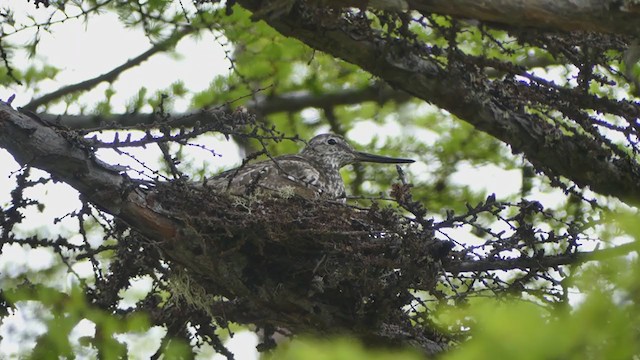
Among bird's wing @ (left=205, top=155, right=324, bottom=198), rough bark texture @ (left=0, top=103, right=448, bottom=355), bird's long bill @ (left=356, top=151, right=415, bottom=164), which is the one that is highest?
bird's long bill @ (left=356, top=151, right=415, bottom=164)

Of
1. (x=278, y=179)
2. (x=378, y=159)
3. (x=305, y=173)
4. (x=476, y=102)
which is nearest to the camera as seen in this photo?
(x=476, y=102)

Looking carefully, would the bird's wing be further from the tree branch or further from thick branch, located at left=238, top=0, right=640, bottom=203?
the tree branch

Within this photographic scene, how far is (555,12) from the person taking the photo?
4.04 m

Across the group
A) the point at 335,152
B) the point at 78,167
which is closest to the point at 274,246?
the point at 78,167

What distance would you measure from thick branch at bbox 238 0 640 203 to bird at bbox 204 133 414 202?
642mm

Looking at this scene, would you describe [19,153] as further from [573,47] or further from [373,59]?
[573,47]

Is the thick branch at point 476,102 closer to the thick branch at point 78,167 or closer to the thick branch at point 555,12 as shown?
the thick branch at point 555,12

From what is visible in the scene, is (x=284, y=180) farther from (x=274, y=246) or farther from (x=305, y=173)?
(x=274, y=246)

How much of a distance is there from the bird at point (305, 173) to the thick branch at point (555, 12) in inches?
44.7

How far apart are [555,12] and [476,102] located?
122 centimetres

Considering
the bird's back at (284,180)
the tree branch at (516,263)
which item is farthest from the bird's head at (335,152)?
the tree branch at (516,263)

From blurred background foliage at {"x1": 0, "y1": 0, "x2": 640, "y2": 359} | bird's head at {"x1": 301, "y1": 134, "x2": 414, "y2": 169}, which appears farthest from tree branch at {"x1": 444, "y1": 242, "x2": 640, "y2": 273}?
bird's head at {"x1": 301, "y1": 134, "x2": 414, "y2": 169}

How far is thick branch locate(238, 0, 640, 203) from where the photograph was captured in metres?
5.04

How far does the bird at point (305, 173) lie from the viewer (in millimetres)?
5169
